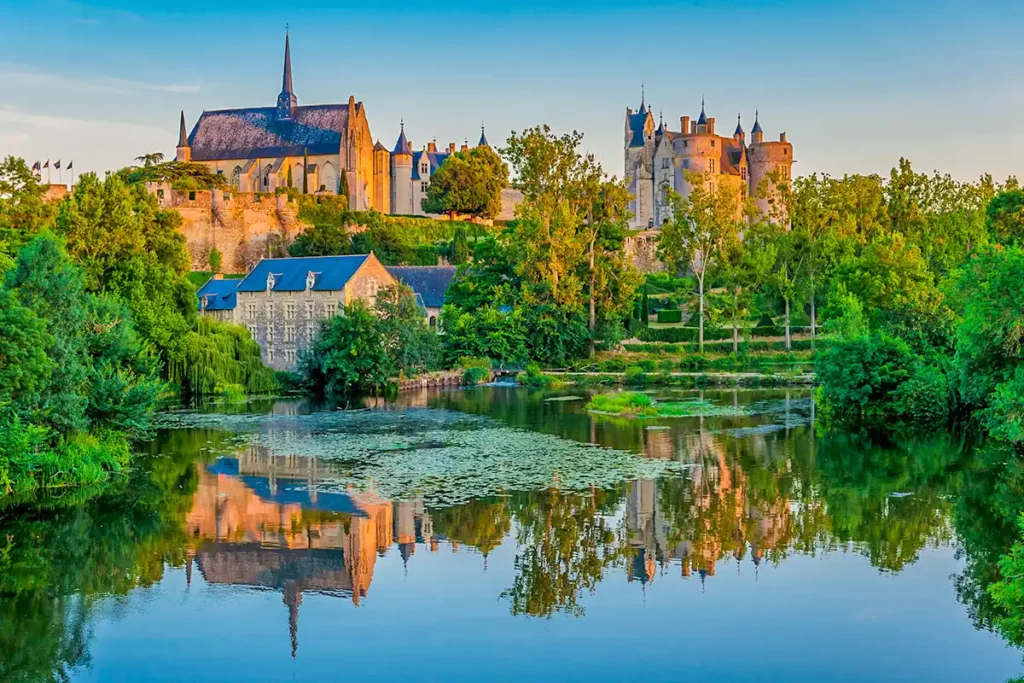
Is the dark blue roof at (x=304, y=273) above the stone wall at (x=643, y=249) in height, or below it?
below

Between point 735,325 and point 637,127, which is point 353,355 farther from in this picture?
point 637,127

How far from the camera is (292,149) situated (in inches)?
3056

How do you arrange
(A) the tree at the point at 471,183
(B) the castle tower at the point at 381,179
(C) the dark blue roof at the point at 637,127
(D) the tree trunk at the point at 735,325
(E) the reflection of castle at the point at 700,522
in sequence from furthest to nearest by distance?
(C) the dark blue roof at the point at 637,127, (B) the castle tower at the point at 381,179, (A) the tree at the point at 471,183, (D) the tree trunk at the point at 735,325, (E) the reflection of castle at the point at 700,522

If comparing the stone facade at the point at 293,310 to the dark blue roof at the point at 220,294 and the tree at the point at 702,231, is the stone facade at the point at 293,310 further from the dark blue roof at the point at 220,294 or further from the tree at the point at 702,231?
the tree at the point at 702,231

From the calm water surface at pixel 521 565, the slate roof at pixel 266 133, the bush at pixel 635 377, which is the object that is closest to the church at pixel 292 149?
the slate roof at pixel 266 133

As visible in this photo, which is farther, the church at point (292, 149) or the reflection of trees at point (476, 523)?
the church at point (292, 149)

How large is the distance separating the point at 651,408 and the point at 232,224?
118ft

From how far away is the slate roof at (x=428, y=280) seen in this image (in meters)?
53.1

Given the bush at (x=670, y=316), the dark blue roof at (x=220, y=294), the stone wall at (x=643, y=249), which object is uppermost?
the stone wall at (x=643, y=249)

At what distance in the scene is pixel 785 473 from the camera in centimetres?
2147

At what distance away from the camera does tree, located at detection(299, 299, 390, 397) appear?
3884 cm

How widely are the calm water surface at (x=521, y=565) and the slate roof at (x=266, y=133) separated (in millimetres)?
55296

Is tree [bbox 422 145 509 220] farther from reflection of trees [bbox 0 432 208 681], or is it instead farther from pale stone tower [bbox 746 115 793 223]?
reflection of trees [bbox 0 432 208 681]

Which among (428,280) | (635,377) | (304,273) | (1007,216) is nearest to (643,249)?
(428,280)
